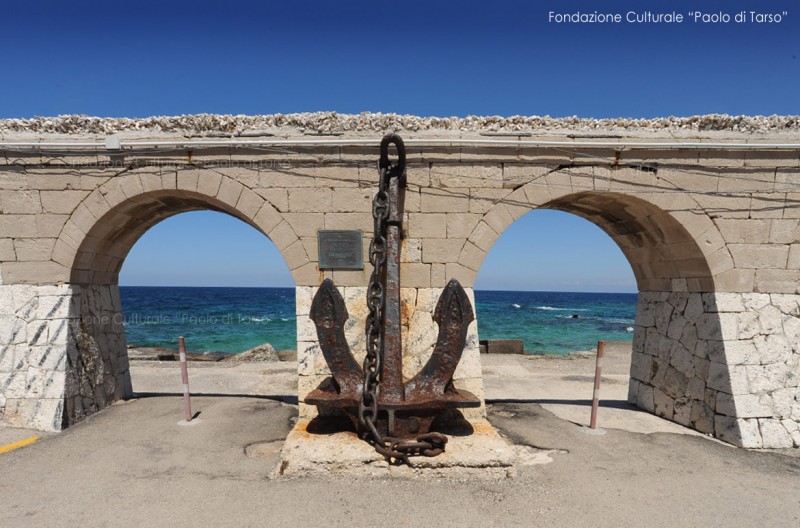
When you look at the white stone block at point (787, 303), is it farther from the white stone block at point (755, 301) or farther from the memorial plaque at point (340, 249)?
the memorial plaque at point (340, 249)

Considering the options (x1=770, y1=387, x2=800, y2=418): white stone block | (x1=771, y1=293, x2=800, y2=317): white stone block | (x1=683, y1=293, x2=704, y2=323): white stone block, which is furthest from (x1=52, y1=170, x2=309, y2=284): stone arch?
(x1=770, y1=387, x2=800, y2=418): white stone block

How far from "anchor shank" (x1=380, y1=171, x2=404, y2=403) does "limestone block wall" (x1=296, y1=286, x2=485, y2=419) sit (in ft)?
2.38

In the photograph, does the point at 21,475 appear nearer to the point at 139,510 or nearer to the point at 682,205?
the point at 139,510

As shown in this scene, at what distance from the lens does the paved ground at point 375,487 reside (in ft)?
9.50

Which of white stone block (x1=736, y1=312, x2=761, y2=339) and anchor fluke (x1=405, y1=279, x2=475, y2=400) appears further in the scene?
white stone block (x1=736, y1=312, x2=761, y2=339)

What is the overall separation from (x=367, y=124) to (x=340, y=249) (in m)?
1.42

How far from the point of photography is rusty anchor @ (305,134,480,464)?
130 inches

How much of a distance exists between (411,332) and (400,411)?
112cm

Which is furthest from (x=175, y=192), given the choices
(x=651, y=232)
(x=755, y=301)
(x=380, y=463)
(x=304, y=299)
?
(x=755, y=301)

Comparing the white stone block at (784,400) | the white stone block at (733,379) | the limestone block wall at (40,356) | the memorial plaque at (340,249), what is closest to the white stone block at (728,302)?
the white stone block at (733,379)

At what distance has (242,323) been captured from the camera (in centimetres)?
2873

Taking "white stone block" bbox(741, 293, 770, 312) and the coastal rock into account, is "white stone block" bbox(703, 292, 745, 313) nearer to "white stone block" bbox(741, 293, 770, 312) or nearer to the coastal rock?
"white stone block" bbox(741, 293, 770, 312)

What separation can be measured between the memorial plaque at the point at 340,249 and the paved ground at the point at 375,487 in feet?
6.37

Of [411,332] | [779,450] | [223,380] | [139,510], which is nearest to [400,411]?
[411,332]
